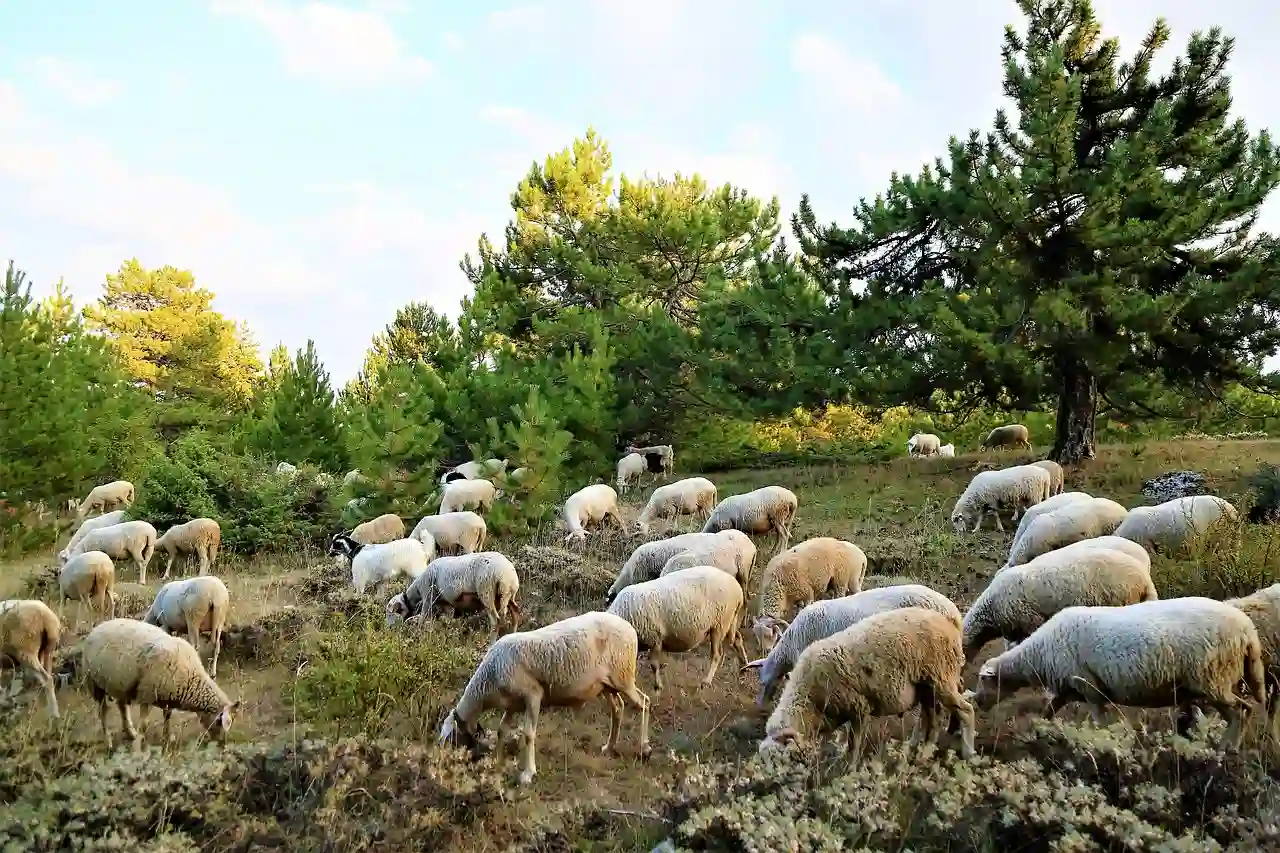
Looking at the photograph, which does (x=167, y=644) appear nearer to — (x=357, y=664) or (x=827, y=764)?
(x=357, y=664)

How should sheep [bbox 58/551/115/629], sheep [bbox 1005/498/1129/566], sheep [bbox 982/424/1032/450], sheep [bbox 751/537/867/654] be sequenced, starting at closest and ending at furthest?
sheep [bbox 751/537/867/654] < sheep [bbox 1005/498/1129/566] < sheep [bbox 58/551/115/629] < sheep [bbox 982/424/1032/450]

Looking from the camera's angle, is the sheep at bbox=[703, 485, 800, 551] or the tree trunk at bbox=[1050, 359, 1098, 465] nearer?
the sheep at bbox=[703, 485, 800, 551]

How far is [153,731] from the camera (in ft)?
20.2

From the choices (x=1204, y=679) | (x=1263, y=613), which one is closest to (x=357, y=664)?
(x=1204, y=679)

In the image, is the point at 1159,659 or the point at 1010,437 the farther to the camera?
the point at 1010,437

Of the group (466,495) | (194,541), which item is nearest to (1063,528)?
(466,495)

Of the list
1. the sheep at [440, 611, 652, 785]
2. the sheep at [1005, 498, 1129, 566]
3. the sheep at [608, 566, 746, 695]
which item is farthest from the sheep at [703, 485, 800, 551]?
the sheep at [440, 611, 652, 785]

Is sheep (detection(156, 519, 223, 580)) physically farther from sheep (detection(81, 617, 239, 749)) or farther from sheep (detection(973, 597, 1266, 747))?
sheep (detection(973, 597, 1266, 747))

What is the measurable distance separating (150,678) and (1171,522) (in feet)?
31.5

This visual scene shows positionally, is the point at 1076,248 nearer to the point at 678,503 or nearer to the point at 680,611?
the point at 678,503

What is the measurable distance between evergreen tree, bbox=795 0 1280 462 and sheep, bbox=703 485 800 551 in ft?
13.9

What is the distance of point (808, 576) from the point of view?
808 centimetres

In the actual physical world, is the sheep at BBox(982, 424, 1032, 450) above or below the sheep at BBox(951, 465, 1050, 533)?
above

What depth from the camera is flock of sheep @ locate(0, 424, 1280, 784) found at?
484cm
